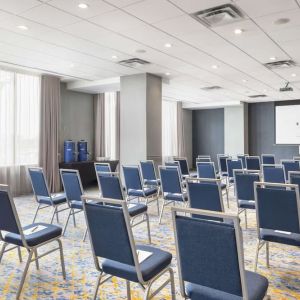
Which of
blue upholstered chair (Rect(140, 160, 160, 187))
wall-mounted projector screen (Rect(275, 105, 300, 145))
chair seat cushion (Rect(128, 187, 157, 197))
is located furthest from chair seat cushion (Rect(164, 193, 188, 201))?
wall-mounted projector screen (Rect(275, 105, 300, 145))

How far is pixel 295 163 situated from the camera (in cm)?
624

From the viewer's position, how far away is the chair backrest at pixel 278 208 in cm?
291

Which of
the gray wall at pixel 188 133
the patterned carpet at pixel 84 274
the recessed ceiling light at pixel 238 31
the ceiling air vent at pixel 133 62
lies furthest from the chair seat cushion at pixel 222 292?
the gray wall at pixel 188 133

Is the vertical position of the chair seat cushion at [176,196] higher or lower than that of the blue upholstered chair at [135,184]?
lower

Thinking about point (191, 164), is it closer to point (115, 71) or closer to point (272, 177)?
point (115, 71)

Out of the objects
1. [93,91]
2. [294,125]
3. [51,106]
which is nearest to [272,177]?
[51,106]

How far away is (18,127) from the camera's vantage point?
27.1 feet

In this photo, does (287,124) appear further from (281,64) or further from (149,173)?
(149,173)

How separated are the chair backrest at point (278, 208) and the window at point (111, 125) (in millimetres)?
8390

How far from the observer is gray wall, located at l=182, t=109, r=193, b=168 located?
16281mm

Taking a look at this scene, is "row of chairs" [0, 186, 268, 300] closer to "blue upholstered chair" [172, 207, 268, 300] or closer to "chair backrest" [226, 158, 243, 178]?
"blue upholstered chair" [172, 207, 268, 300]

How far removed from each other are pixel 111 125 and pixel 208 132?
269 inches

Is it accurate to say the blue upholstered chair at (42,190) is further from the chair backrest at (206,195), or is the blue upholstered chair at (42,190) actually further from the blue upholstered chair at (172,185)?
the chair backrest at (206,195)

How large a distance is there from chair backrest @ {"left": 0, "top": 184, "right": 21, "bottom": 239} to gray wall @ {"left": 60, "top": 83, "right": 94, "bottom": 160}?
7.08 metres
